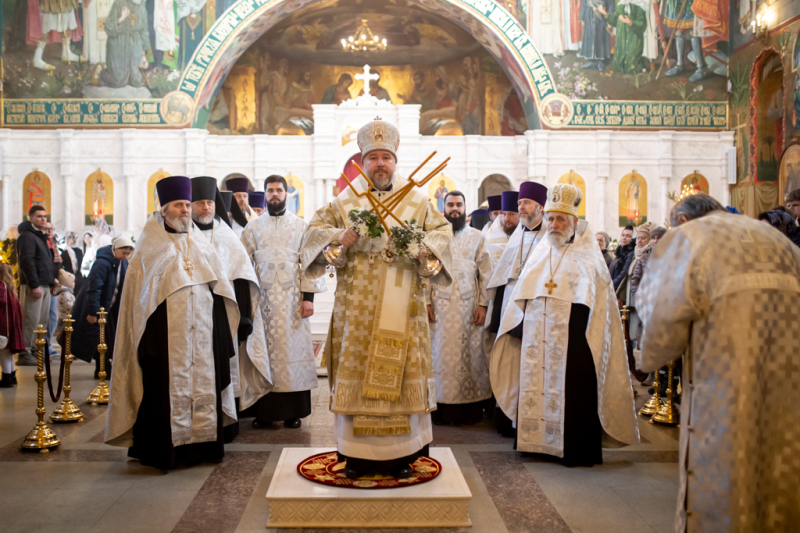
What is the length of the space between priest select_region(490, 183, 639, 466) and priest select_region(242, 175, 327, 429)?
69.4 inches

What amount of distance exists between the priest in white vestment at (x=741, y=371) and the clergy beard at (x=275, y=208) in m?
3.83

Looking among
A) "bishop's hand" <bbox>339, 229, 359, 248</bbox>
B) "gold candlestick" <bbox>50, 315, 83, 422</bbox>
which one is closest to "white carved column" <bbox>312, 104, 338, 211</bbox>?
"gold candlestick" <bbox>50, 315, 83, 422</bbox>

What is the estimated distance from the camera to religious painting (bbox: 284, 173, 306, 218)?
16.9m

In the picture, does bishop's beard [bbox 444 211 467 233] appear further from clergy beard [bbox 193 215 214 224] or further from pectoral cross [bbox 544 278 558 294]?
clergy beard [bbox 193 215 214 224]

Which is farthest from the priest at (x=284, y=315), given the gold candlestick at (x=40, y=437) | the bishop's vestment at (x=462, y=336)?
the gold candlestick at (x=40, y=437)

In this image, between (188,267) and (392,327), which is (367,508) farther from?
(188,267)

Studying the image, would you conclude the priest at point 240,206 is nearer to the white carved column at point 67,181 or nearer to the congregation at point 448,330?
the congregation at point 448,330

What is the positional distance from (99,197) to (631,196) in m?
12.6

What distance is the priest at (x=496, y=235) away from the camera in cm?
632

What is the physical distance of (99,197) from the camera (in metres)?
16.2

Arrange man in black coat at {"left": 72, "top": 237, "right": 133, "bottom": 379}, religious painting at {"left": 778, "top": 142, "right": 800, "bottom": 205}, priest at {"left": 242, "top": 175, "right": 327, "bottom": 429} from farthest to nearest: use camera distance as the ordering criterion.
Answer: religious painting at {"left": 778, "top": 142, "right": 800, "bottom": 205}
man in black coat at {"left": 72, "top": 237, "right": 133, "bottom": 379}
priest at {"left": 242, "top": 175, "right": 327, "bottom": 429}

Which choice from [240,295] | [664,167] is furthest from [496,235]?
[664,167]

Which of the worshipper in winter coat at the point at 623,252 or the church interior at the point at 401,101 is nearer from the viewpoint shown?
the worshipper in winter coat at the point at 623,252

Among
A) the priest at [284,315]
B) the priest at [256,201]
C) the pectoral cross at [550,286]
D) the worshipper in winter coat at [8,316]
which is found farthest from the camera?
the priest at [256,201]
